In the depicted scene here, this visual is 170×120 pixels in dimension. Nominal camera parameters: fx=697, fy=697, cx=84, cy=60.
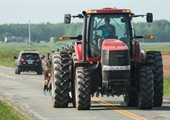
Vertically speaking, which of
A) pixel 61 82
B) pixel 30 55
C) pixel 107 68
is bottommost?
pixel 30 55

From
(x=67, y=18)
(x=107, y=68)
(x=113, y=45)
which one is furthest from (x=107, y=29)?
(x=107, y=68)

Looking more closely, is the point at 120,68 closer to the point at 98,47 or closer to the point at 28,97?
the point at 98,47

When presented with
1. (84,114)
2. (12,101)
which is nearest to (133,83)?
(84,114)

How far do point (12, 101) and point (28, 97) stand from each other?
5.32 feet

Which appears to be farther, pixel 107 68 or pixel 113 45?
pixel 113 45

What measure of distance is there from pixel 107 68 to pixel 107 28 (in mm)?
1506

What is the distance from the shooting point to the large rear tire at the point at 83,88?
65.0ft

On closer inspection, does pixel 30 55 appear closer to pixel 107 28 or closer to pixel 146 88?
pixel 107 28

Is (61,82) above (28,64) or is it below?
above

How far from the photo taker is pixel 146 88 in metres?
19.9

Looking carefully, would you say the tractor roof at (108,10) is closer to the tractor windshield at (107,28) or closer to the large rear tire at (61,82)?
the tractor windshield at (107,28)

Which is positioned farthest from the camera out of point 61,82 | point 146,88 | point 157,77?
point 157,77

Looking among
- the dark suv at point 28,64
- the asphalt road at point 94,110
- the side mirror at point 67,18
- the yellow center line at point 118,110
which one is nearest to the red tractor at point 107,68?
the side mirror at point 67,18

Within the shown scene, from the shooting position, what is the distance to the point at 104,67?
1989 centimetres
